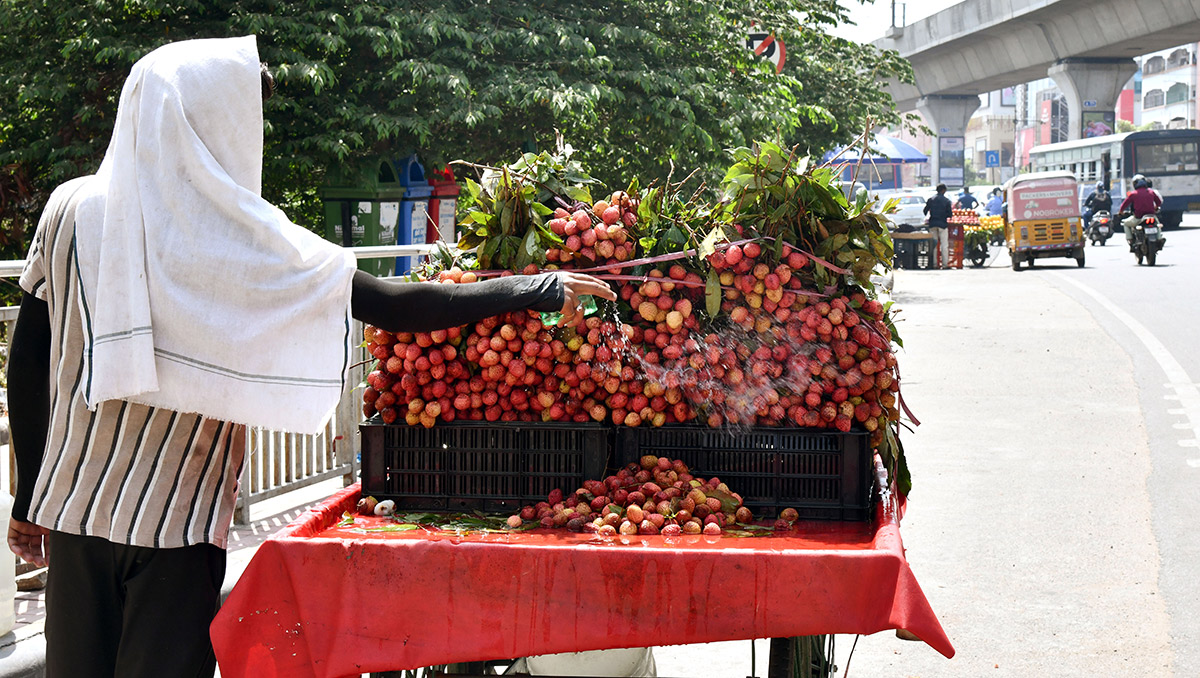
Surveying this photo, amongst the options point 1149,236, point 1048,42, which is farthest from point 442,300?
point 1048,42

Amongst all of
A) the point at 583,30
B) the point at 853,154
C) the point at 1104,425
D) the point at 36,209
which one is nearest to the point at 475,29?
the point at 583,30

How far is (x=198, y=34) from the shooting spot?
11469mm

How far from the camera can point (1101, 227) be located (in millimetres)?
34656

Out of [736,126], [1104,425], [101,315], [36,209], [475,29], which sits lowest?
[1104,425]

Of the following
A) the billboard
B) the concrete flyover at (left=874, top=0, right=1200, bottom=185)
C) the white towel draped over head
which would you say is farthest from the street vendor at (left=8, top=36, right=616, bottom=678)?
the concrete flyover at (left=874, top=0, right=1200, bottom=185)

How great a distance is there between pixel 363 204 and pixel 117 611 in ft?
34.3

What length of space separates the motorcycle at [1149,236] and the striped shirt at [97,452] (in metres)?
25.5

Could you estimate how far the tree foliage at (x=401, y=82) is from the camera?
36.4 ft

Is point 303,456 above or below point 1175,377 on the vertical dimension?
below

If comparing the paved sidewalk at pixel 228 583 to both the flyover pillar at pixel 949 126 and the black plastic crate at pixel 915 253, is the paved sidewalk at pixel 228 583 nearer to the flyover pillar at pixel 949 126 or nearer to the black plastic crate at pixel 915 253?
the black plastic crate at pixel 915 253

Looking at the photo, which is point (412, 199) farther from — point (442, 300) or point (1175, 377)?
point (442, 300)

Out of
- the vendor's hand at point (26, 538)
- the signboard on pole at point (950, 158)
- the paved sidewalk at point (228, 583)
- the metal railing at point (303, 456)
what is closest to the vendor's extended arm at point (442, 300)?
the vendor's hand at point (26, 538)

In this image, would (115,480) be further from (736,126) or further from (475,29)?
(736,126)

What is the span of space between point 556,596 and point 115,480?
0.99 m
